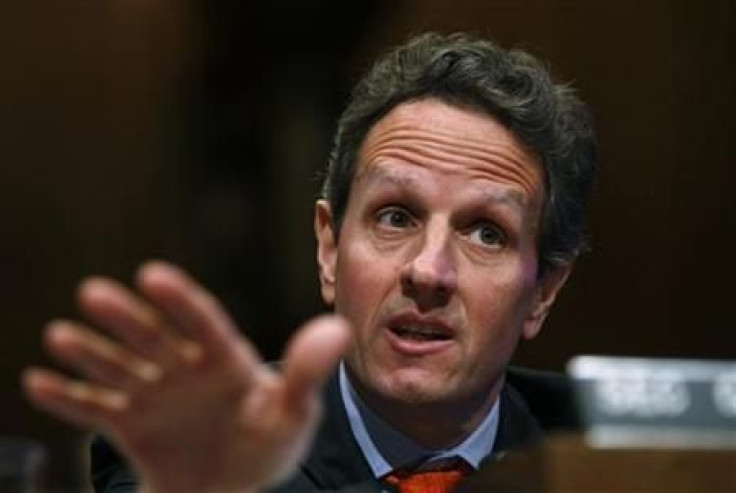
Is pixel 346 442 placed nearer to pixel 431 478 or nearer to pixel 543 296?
pixel 431 478

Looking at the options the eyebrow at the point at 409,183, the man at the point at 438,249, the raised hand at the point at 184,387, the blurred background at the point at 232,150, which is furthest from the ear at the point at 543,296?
the blurred background at the point at 232,150

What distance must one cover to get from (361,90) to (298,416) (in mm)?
668

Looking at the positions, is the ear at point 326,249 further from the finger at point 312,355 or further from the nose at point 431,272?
the finger at point 312,355

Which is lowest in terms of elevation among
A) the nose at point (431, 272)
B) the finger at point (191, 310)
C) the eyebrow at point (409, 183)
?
the nose at point (431, 272)

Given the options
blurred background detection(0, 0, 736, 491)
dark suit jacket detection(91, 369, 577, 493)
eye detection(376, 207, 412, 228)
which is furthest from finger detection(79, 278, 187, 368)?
blurred background detection(0, 0, 736, 491)

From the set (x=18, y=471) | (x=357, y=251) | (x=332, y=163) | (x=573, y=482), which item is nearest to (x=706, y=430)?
(x=573, y=482)

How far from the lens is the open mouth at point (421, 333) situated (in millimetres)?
1481

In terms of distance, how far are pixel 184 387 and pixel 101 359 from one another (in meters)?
0.05

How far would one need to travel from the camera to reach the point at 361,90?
166 centimetres

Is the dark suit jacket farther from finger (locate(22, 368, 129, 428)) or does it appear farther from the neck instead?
finger (locate(22, 368, 129, 428))

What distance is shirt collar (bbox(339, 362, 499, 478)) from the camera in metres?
1.54

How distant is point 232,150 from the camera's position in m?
3.60

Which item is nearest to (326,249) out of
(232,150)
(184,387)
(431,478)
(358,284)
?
(358,284)

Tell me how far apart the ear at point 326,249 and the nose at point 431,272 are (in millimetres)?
140
